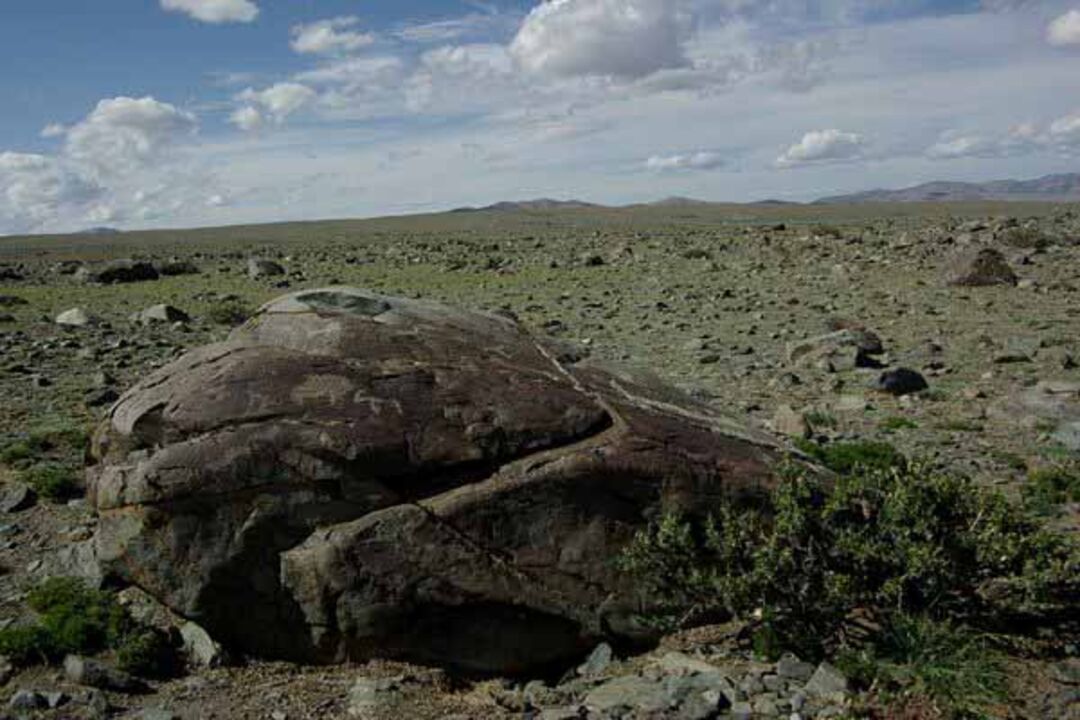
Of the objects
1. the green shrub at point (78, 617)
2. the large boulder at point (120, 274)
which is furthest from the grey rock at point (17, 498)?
the large boulder at point (120, 274)

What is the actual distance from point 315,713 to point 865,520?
5.22m

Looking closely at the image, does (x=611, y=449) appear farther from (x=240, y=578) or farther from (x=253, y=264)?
(x=253, y=264)

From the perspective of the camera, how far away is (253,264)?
162 feet

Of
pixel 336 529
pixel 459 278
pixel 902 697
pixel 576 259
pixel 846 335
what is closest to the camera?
pixel 902 697

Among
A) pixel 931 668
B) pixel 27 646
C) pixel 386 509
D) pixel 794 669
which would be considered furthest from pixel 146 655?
pixel 931 668

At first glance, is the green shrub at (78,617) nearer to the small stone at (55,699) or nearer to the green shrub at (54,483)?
the small stone at (55,699)

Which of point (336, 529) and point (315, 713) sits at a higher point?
point (336, 529)

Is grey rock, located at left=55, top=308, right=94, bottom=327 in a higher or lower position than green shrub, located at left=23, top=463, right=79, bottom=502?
higher

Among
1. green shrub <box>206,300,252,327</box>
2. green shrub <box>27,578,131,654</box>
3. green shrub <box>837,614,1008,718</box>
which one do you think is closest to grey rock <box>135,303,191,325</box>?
green shrub <box>206,300,252,327</box>

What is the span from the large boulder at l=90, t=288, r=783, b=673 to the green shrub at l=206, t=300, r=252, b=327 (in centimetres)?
2075

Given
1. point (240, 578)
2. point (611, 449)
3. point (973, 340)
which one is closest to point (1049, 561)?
point (611, 449)

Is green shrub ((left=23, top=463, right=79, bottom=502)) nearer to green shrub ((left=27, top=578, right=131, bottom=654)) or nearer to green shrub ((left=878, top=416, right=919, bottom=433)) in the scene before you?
green shrub ((left=27, top=578, right=131, bottom=654))

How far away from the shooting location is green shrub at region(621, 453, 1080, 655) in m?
7.88

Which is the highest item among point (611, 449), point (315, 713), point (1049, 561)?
point (611, 449)
